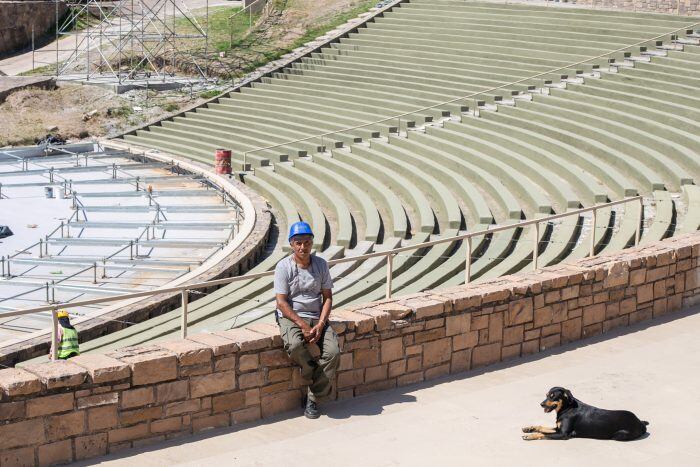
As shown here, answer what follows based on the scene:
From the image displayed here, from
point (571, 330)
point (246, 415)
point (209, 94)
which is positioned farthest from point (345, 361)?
point (209, 94)

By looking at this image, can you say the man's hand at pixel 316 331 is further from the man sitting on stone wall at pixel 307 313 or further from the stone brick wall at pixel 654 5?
the stone brick wall at pixel 654 5

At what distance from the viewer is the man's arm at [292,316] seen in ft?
25.2

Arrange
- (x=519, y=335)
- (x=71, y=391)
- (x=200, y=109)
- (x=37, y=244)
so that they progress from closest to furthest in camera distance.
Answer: (x=71, y=391), (x=519, y=335), (x=37, y=244), (x=200, y=109)

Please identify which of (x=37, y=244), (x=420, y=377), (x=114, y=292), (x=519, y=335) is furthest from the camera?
(x=37, y=244)

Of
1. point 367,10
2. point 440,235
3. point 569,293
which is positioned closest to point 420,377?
point 569,293

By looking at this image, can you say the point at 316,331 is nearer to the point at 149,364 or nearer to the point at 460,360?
the point at 149,364

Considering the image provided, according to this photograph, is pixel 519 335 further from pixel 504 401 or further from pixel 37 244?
pixel 37 244

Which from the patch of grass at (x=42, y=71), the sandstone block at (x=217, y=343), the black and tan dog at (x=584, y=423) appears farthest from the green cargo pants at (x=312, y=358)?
the patch of grass at (x=42, y=71)

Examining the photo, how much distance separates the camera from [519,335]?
923 centimetres

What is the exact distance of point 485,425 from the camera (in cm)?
775

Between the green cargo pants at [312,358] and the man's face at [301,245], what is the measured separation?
44cm

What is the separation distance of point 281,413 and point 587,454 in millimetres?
2087

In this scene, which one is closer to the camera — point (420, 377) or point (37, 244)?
point (420, 377)

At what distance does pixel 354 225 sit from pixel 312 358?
11157mm
